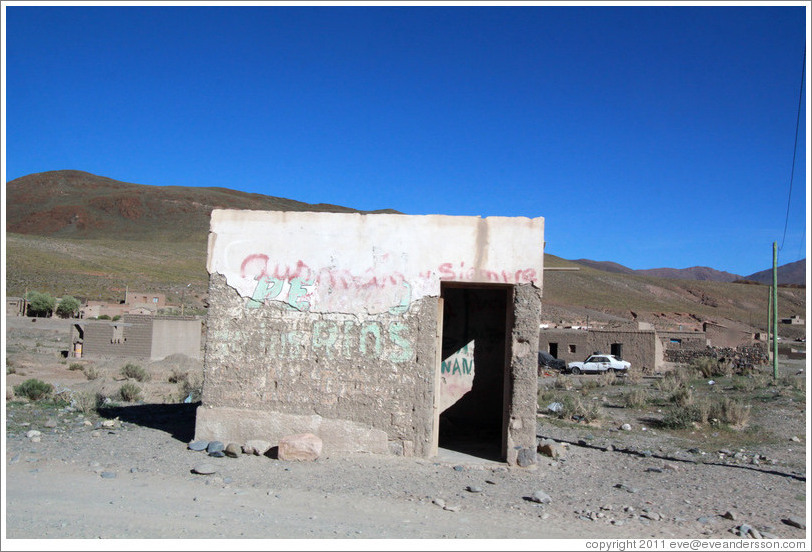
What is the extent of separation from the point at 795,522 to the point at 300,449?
5.50 meters

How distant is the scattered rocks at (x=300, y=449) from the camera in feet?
26.2

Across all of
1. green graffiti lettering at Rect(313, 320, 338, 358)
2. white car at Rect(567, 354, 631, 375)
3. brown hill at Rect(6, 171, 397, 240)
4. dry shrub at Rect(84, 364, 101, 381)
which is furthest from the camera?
brown hill at Rect(6, 171, 397, 240)

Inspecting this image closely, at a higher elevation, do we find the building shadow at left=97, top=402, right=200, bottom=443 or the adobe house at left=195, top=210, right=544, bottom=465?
the adobe house at left=195, top=210, right=544, bottom=465

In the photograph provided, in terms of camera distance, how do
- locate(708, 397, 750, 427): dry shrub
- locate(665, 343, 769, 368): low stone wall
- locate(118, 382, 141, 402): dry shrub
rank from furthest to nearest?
locate(665, 343, 769, 368): low stone wall, locate(118, 382, 141, 402): dry shrub, locate(708, 397, 750, 427): dry shrub

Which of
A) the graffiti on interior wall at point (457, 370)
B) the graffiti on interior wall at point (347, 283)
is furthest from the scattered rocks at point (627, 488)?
the graffiti on interior wall at point (457, 370)

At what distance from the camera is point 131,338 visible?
2203 cm

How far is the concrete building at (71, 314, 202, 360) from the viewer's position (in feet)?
71.9

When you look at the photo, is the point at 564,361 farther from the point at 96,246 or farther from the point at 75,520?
the point at 96,246

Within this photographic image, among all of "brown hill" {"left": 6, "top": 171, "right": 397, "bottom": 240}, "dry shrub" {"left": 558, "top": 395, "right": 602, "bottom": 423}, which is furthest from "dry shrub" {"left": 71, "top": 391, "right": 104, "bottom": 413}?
"brown hill" {"left": 6, "top": 171, "right": 397, "bottom": 240}

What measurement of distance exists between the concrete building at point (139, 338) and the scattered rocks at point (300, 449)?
608 inches

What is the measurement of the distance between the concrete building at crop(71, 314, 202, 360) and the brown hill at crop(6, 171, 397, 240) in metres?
71.7

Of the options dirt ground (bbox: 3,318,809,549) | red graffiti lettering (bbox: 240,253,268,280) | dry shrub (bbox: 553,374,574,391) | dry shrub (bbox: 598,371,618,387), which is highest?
red graffiti lettering (bbox: 240,253,268,280)

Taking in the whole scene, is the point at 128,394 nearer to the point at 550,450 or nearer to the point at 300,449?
the point at 300,449

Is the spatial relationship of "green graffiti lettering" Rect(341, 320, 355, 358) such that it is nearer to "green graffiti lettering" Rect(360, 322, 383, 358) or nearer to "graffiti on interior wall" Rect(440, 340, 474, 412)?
"green graffiti lettering" Rect(360, 322, 383, 358)
